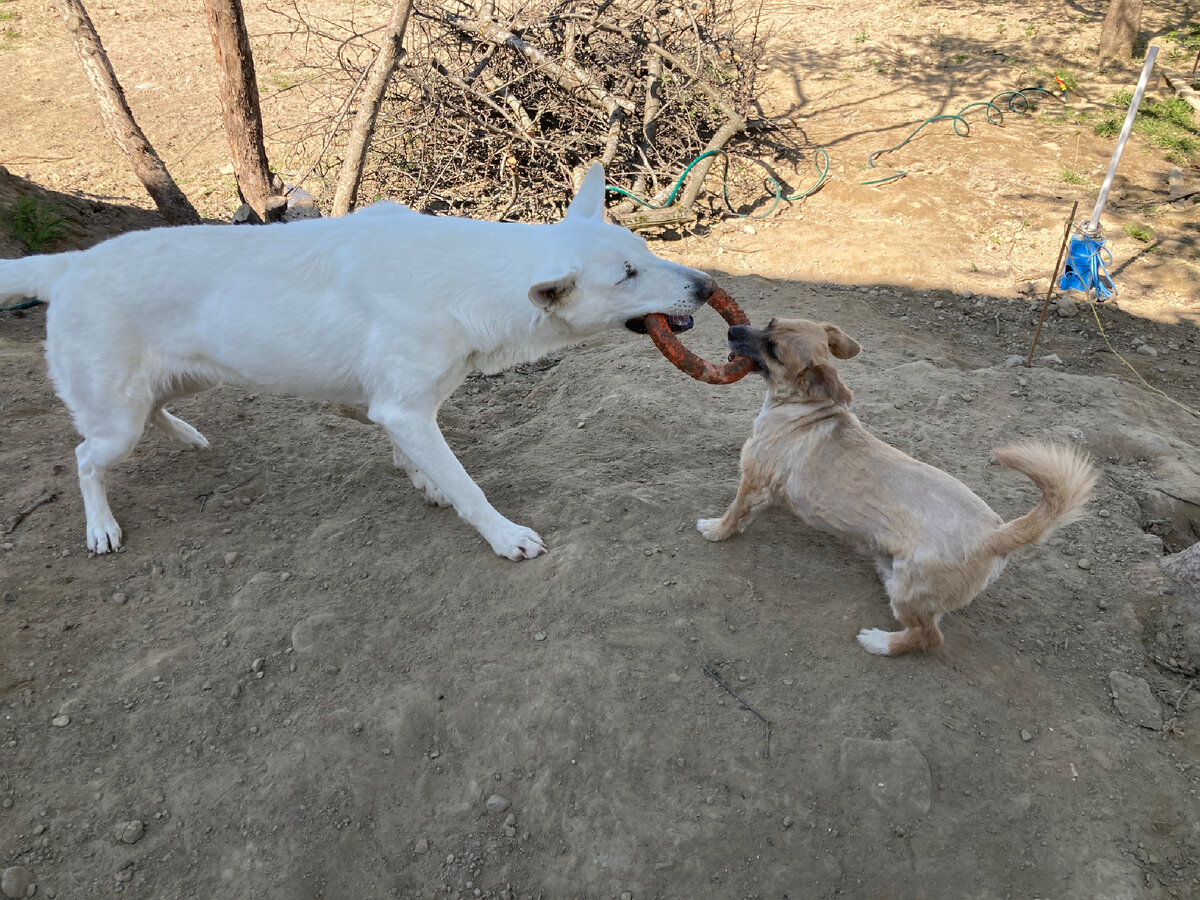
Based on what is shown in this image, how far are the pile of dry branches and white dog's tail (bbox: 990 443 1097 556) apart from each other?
6440mm

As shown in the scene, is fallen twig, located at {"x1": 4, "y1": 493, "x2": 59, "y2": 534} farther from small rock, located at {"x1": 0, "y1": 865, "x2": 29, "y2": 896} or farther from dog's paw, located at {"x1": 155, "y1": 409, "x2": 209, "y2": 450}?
small rock, located at {"x1": 0, "y1": 865, "x2": 29, "y2": 896}

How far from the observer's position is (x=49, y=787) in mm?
2889

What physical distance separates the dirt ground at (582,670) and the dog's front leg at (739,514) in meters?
0.12

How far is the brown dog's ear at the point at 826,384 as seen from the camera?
3566 millimetres

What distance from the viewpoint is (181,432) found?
190 inches

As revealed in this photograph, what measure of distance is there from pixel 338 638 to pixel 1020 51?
15.1 m

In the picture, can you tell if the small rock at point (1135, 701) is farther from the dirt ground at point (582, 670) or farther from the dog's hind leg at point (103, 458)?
the dog's hind leg at point (103, 458)

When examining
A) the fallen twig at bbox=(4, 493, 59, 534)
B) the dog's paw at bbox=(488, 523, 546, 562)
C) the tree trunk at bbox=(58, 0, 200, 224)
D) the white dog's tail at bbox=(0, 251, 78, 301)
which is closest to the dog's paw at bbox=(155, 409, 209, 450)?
the fallen twig at bbox=(4, 493, 59, 534)

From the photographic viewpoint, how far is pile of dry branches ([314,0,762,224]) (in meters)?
8.77

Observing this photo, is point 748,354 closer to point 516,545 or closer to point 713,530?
point 713,530

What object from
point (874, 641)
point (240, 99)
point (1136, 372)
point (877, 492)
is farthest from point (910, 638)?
point (240, 99)

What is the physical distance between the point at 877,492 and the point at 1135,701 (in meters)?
1.31

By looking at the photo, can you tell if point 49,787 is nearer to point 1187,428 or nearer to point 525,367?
point 525,367

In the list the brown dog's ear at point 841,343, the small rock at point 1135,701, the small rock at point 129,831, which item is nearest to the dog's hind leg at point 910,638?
the small rock at point 1135,701
